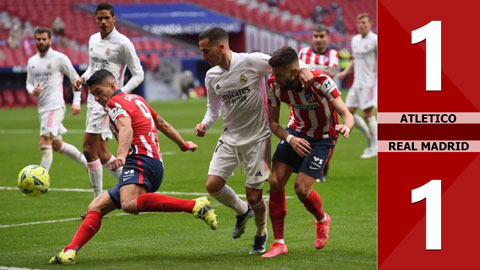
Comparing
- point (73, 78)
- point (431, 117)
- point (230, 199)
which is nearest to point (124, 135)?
point (230, 199)

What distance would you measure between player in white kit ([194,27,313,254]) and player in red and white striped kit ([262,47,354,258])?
138mm

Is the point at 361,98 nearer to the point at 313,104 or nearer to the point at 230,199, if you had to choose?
the point at 230,199

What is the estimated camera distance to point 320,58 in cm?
1154

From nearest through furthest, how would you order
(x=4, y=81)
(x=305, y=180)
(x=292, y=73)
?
1. (x=292, y=73)
2. (x=305, y=180)
3. (x=4, y=81)

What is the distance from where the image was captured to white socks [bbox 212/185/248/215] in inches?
277

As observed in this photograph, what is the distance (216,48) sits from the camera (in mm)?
6598

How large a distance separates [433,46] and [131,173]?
3.59m

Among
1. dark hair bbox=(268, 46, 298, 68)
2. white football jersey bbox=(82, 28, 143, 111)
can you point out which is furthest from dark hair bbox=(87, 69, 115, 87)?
white football jersey bbox=(82, 28, 143, 111)

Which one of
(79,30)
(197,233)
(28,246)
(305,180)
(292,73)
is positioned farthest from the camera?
(79,30)

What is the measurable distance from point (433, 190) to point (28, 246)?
4568 mm

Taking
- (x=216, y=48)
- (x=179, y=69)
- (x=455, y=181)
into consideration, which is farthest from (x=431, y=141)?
(x=179, y=69)

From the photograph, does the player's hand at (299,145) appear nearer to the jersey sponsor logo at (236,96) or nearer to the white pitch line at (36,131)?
the jersey sponsor logo at (236,96)

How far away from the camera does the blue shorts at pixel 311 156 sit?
267 inches

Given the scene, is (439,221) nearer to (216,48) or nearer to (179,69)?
(216,48)
